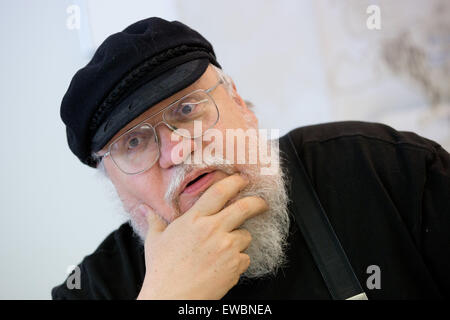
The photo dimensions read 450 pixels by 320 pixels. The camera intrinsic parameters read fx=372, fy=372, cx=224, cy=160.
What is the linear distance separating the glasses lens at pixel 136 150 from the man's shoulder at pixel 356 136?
60cm

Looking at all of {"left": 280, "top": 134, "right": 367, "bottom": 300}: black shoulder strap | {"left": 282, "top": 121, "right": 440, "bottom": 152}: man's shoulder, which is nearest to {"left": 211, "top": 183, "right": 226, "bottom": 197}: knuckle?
{"left": 280, "top": 134, "right": 367, "bottom": 300}: black shoulder strap

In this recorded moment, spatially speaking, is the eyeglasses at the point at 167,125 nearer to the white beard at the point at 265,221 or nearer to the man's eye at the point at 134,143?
the man's eye at the point at 134,143

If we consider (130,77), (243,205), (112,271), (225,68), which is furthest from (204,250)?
(225,68)

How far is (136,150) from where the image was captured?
4.21 feet

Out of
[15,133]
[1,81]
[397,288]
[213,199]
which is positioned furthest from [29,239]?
[397,288]

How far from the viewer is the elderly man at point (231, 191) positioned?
1.16 m

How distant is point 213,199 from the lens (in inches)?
45.4

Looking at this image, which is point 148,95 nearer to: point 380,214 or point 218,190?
point 218,190

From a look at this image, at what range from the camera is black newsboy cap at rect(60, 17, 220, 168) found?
1.18 m

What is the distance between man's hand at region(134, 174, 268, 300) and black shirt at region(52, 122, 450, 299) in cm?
25

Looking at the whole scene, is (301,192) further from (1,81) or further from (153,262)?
(1,81)

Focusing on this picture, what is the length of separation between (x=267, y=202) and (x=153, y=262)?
42cm

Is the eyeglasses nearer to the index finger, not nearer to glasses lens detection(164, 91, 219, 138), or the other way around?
glasses lens detection(164, 91, 219, 138)

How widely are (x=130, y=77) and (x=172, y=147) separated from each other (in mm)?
257
